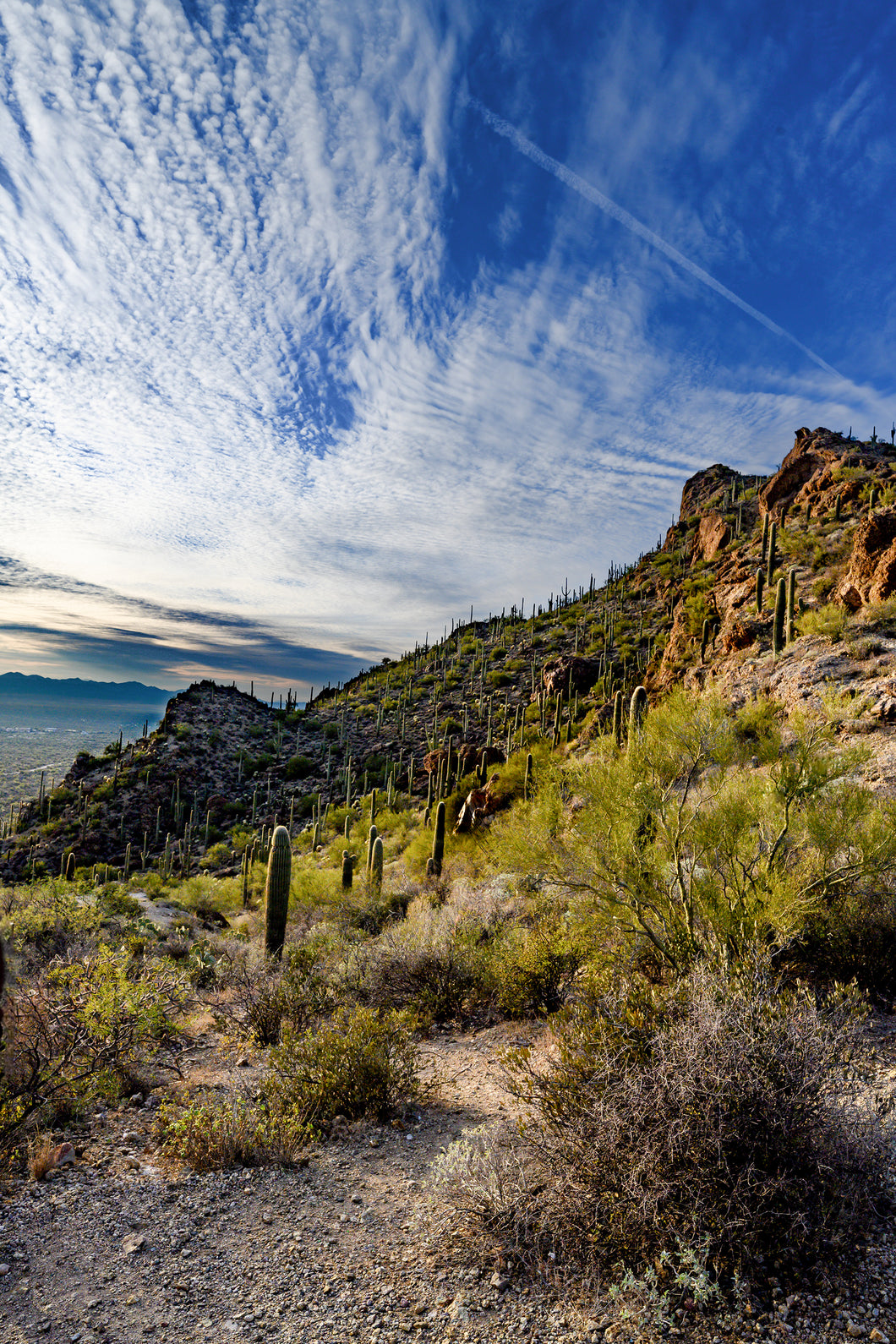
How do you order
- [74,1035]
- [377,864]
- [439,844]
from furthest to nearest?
[439,844] < [377,864] < [74,1035]

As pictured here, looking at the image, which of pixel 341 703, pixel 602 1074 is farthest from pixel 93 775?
pixel 602 1074

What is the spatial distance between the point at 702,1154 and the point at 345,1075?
12.8 feet

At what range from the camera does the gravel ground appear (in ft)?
11.2

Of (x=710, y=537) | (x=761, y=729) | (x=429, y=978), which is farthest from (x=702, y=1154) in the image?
(x=710, y=537)

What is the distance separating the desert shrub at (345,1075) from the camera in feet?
20.7

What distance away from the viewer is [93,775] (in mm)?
45312

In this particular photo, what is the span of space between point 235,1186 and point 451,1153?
1.96 meters

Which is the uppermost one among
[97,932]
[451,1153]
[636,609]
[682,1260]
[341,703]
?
[636,609]

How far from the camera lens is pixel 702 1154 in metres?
3.77

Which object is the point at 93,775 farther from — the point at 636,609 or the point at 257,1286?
the point at 257,1286

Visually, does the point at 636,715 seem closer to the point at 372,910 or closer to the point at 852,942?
the point at 852,942

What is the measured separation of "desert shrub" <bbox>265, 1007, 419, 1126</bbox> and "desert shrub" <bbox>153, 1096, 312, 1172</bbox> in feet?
0.96

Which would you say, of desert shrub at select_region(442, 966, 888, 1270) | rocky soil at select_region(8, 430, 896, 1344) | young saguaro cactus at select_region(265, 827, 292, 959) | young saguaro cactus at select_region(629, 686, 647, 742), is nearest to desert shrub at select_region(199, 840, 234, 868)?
young saguaro cactus at select_region(265, 827, 292, 959)

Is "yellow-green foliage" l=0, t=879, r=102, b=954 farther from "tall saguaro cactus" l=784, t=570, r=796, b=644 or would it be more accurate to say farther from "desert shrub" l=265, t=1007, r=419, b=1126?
"tall saguaro cactus" l=784, t=570, r=796, b=644
